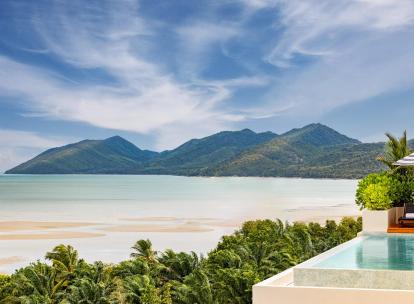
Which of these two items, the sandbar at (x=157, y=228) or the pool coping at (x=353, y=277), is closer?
the pool coping at (x=353, y=277)

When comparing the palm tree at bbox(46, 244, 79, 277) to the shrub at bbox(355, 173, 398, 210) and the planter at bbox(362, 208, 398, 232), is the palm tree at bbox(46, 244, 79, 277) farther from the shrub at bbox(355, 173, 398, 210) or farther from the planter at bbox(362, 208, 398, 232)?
the planter at bbox(362, 208, 398, 232)

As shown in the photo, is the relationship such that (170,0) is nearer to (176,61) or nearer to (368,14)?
(176,61)

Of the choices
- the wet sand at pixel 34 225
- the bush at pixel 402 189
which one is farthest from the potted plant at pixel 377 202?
the wet sand at pixel 34 225

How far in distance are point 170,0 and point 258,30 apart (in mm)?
25817

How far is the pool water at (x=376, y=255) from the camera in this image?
300 inches

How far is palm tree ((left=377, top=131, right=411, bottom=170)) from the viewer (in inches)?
548

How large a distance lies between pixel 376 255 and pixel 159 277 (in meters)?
21.8

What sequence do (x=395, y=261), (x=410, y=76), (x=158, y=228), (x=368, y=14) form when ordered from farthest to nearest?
1. (x=410, y=76)
2. (x=368, y=14)
3. (x=158, y=228)
4. (x=395, y=261)

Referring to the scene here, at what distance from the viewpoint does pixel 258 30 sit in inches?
7190

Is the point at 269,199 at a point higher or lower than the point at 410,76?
lower

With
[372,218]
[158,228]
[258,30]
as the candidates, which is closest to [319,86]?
[258,30]

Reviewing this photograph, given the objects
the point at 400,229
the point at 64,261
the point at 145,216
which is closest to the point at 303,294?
the point at 400,229

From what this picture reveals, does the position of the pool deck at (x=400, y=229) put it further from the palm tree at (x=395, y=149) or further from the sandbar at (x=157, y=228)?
the sandbar at (x=157, y=228)

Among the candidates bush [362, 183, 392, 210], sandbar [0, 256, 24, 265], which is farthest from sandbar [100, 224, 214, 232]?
bush [362, 183, 392, 210]
